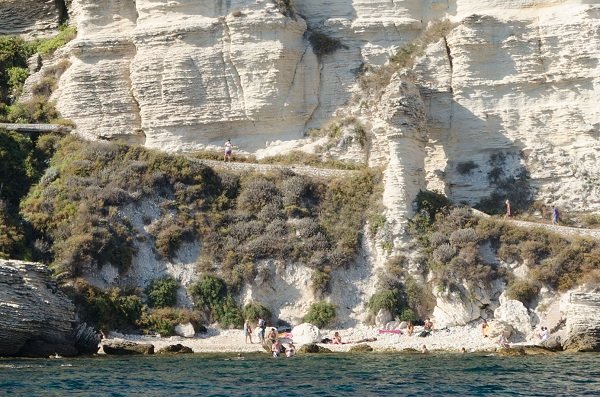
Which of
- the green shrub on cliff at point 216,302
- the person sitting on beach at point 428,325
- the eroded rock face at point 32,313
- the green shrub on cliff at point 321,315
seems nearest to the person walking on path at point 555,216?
the person sitting on beach at point 428,325

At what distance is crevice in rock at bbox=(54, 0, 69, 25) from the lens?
155 ft

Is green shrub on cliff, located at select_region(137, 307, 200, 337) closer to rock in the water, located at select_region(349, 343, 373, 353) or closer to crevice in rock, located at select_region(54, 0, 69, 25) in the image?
rock in the water, located at select_region(349, 343, 373, 353)

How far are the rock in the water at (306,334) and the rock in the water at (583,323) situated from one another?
23.1 ft

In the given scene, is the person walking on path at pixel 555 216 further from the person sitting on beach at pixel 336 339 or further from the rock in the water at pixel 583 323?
the person sitting on beach at pixel 336 339

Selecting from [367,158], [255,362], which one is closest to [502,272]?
[367,158]

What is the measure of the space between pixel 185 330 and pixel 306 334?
11.8 feet

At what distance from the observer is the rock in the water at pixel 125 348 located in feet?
103

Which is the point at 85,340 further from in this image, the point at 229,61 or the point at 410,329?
the point at 229,61

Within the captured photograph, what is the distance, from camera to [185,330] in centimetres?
3434

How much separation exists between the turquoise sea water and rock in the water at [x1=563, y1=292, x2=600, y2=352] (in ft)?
4.26

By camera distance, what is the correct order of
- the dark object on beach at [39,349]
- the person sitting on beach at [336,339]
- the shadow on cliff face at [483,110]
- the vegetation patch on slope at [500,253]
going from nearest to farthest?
the dark object on beach at [39,349]
the person sitting on beach at [336,339]
the vegetation patch on slope at [500,253]
the shadow on cliff face at [483,110]

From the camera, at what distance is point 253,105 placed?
138ft

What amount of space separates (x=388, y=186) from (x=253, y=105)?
6511 mm

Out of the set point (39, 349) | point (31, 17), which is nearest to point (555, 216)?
point (39, 349)
